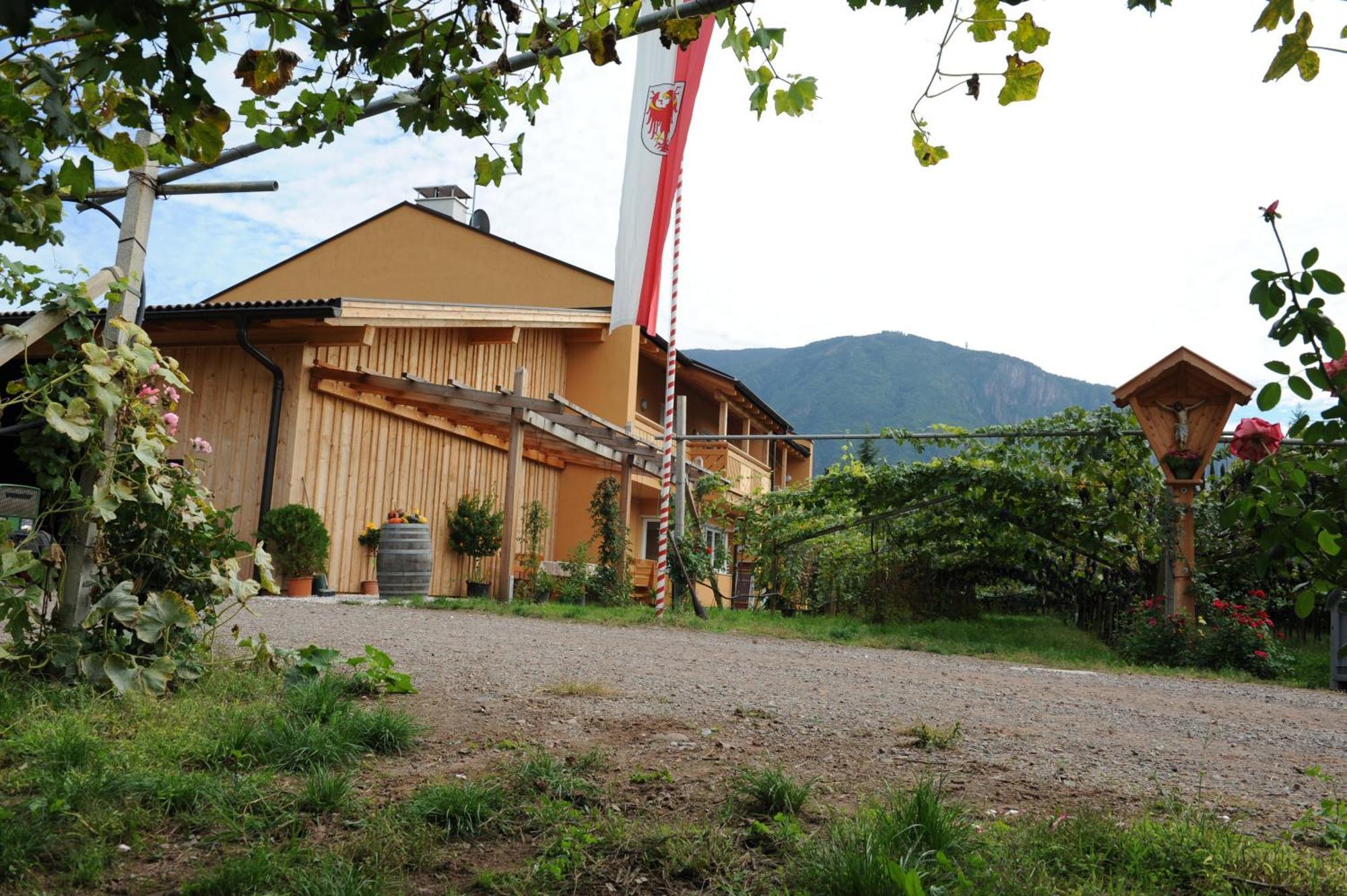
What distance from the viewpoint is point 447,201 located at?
70.9ft

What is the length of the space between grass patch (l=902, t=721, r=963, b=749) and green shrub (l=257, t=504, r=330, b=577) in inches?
363

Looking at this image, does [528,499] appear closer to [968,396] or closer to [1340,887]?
[1340,887]

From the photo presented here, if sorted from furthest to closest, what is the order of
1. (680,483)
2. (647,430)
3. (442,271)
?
1. (647,430)
2. (442,271)
3. (680,483)

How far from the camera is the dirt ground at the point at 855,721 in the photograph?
3.22 metres

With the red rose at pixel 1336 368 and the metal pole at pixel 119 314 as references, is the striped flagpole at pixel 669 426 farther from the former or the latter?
the red rose at pixel 1336 368

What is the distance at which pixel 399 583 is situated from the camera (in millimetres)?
12180

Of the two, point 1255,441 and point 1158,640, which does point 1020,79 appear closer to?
point 1255,441

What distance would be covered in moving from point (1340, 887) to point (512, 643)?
5.53 meters

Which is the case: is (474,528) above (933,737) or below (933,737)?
above

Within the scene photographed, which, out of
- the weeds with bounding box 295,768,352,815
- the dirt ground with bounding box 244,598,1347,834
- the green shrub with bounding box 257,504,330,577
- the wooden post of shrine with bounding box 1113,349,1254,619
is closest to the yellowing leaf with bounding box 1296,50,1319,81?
the dirt ground with bounding box 244,598,1347,834

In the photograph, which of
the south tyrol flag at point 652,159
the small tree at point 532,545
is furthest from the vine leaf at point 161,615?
the small tree at point 532,545

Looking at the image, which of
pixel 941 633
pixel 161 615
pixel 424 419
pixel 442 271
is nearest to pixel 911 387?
pixel 442 271

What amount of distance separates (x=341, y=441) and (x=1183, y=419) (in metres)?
9.74

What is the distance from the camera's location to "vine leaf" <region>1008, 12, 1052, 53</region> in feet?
9.10
